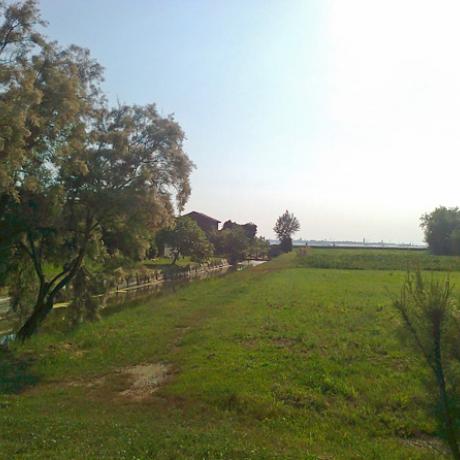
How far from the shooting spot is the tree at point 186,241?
2477 inches

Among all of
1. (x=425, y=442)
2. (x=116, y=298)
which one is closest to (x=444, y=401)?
(x=425, y=442)

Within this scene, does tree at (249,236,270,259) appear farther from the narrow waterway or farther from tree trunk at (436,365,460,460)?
tree trunk at (436,365,460,460)

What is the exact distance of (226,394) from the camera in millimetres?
9562

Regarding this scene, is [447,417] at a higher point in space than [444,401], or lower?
lower

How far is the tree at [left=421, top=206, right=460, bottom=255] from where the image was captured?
89.8 meters

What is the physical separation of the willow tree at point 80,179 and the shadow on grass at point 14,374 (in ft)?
12.0

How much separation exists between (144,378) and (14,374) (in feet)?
12.1

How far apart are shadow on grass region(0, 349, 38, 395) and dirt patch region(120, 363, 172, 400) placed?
2474 mm

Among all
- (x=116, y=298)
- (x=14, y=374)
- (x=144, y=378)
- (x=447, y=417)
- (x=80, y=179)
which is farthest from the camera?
(x=116, y=298)

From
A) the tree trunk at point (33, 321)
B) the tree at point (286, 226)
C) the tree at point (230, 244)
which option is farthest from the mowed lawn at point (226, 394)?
the tree at point (286, 226)

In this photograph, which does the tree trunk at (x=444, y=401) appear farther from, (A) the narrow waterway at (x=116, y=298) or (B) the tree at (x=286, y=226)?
(B) the tree at (x=286, y=226)

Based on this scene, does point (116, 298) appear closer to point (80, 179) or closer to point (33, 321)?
point (33, 321)

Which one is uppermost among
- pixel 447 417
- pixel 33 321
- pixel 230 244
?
pixel 230 244

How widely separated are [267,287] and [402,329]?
94.3 feet
